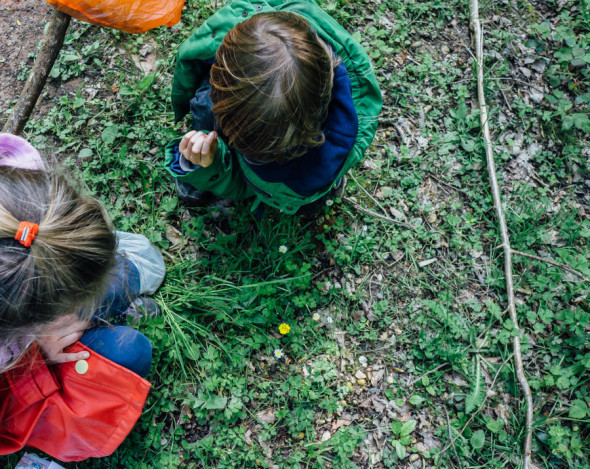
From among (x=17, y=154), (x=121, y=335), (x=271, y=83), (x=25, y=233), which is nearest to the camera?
(x=25, y=233)

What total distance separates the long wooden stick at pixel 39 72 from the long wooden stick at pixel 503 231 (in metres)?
2.70

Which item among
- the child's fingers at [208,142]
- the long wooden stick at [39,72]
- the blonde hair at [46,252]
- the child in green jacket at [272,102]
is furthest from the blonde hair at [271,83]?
the long wooden stick at [39,72]

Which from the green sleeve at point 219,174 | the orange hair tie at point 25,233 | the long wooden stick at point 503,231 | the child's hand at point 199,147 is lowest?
the long wooden stick at point 503,231

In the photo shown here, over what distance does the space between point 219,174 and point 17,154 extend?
89 centimetres

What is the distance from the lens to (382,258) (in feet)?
8.92

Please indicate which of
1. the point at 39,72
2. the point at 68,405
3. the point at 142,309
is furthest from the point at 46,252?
the point at 39,72

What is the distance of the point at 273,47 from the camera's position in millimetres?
1566

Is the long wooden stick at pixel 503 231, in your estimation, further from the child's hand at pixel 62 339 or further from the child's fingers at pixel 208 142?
the child's hand at pixel 62 339

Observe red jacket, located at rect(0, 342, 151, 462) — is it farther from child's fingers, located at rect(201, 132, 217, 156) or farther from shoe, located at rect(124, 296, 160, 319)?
child's fingers, located at rect(201, 132, 217, 156)

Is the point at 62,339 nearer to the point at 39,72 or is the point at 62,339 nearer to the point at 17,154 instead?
the point at 17,154

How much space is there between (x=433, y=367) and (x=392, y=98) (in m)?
1.85

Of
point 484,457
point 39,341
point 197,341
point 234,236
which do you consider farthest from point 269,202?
point 484,457

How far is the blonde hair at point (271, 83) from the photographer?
157 cm

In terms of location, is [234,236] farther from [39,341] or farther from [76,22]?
[76,22]
